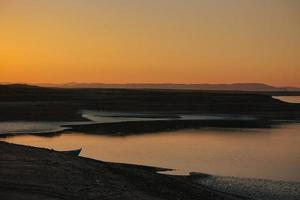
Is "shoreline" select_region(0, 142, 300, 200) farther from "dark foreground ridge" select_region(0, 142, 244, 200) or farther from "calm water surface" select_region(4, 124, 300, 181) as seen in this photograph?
"calm water surface" select_region(4, 124, 300, 181)

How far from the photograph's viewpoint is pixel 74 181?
14.6 metres

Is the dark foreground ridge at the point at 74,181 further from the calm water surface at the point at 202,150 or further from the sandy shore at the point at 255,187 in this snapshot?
the calm water surface at the point at 202,150

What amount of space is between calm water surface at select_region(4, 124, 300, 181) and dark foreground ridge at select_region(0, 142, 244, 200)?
6100mm

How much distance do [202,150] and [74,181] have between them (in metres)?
18.5

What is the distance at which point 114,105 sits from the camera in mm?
87312

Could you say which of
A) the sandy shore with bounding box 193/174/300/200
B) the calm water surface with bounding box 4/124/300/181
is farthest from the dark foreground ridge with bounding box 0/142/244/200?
the calm water surface with bounding box 4/124/300/181

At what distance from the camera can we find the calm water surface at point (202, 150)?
25.0 metres

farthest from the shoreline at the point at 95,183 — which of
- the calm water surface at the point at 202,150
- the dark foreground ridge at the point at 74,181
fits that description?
the calm water surface at the point at 202,150

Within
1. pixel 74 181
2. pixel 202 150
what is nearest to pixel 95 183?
pixel 74 181

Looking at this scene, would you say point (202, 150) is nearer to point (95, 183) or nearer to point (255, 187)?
point (255, 187)

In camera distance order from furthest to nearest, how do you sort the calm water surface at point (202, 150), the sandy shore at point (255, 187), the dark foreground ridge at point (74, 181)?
the calm water surface at point (202, 150), the sandy shore at point (255, 187), the dark foreground ridge at point (74, 181)

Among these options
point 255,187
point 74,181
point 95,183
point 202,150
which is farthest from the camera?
point 202,150

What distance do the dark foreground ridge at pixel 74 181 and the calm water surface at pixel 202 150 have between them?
6.10m

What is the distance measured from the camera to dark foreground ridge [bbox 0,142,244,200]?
1274cm
